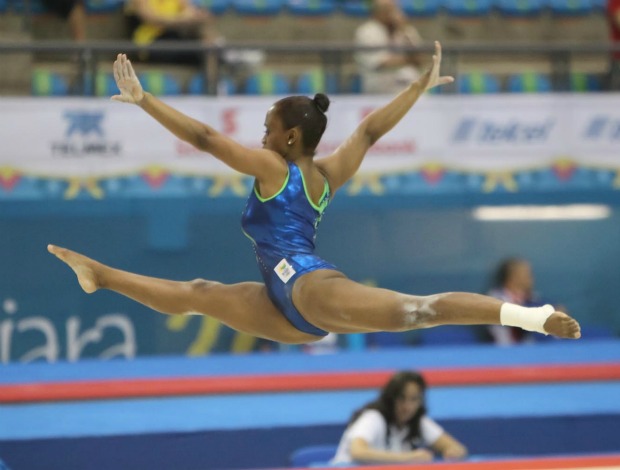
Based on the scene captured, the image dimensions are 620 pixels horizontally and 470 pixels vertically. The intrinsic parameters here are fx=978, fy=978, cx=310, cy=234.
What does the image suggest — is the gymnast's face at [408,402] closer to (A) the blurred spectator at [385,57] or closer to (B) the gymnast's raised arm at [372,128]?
(B) the gymnast's raised arm at [372,128]

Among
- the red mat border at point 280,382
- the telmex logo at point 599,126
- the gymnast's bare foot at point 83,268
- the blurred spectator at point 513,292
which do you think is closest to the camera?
the gymnast's bare foot at point 83,268

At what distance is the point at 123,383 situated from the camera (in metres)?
5.52

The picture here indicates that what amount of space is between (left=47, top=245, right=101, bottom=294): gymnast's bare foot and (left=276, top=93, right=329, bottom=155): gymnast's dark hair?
3.17 feet

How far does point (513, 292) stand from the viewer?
22.6ft

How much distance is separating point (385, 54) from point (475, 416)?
3.22 metres

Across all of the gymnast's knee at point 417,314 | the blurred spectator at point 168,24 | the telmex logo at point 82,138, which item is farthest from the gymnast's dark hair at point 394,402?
the blurred spectator at point 168,24

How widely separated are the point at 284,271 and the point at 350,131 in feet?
10.8

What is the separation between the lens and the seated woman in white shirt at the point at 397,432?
16.3ft

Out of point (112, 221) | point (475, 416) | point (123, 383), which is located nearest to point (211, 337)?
point (112, 221)

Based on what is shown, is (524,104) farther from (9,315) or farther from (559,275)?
(9,315)

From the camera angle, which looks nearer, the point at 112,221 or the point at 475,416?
the point at 475,416

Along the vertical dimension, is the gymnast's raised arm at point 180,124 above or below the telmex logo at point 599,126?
below

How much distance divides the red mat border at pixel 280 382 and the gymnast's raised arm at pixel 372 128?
6.05 feet

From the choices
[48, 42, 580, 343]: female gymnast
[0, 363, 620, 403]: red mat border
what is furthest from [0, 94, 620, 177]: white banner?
[48, 42, 580, 343]: female gymnast
